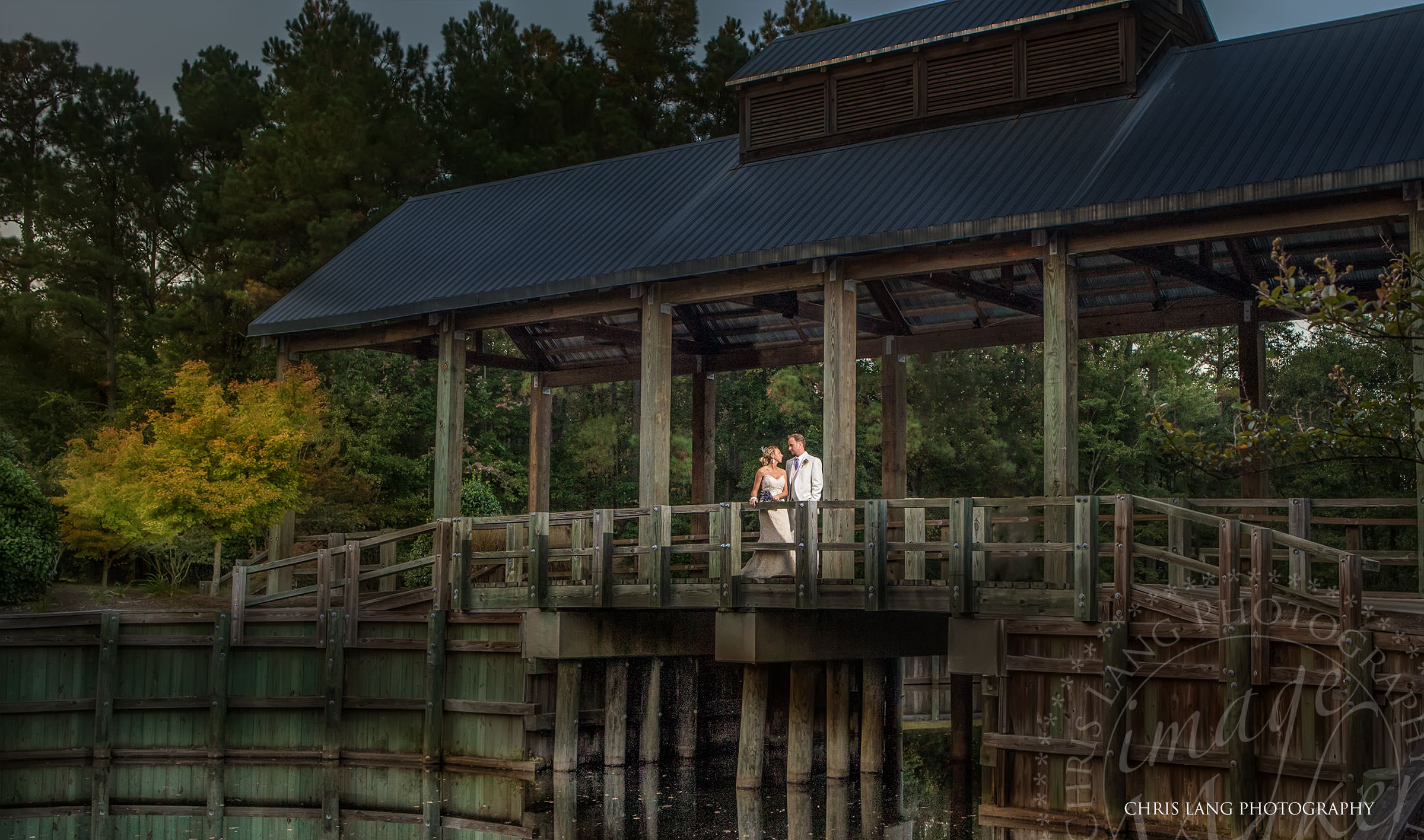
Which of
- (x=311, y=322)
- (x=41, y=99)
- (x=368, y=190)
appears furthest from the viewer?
(x=41, y=99)

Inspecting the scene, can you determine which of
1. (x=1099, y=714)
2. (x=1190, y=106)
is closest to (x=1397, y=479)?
(x=1190, y=106)

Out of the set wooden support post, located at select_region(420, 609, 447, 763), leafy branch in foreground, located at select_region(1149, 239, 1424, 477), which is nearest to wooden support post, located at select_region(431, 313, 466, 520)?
wooden support post, located at select_region(420, 609, 447, 763)

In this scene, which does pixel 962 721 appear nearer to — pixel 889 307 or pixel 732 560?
pixel 732 560

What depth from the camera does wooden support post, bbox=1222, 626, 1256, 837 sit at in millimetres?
12484

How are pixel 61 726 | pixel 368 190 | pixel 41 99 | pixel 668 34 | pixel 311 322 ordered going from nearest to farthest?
1. pixel 61 726
2. pixel 311 322
3. pixel 368 190
4. pixel 41 99
5. pixel 668 34

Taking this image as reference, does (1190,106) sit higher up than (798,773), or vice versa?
(1190,106)

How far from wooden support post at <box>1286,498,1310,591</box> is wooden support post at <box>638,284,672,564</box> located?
7564mm

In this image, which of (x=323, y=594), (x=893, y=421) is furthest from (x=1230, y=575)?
(x=323, y=594)

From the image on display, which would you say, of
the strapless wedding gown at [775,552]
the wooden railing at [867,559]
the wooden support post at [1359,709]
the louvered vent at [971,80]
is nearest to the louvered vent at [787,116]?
the louvered vent at [971,80]

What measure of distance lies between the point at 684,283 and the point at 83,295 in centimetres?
2759

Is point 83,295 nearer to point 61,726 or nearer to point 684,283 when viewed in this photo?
point 61,726

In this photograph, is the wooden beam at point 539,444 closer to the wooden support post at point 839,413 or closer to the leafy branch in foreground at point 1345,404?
the wooden support post at point 839,413

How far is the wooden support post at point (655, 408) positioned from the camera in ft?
63.1

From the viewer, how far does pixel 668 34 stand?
4841cm
